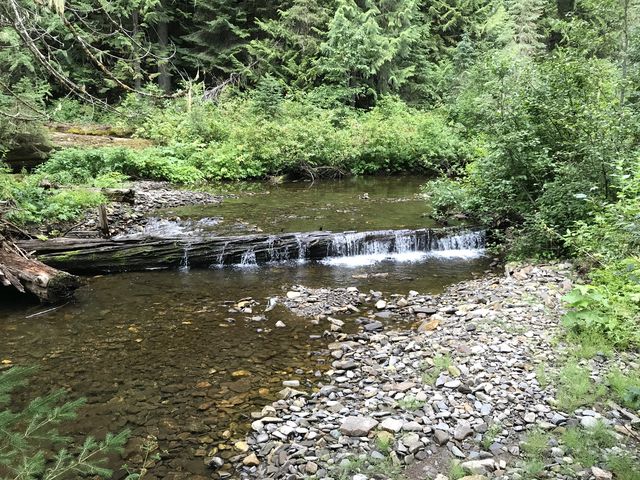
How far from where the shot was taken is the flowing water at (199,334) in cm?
464

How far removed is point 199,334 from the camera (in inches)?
259

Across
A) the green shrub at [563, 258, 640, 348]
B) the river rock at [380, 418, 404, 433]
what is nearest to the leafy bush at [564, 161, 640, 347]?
the green shrub at [563, 258, 640, 348]

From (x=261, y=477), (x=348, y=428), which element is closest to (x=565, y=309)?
(x=348, y=428)

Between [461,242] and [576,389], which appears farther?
[461,242]

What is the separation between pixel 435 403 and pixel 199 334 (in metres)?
3.67

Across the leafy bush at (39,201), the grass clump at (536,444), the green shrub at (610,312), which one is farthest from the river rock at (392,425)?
the leafy bush at (39,201)

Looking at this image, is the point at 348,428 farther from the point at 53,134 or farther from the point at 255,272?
the point at 53,134

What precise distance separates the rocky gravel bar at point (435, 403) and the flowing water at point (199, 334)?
1.54 ft

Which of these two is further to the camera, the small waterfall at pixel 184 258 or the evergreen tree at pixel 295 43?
the evergreen tree at pixel 295 43

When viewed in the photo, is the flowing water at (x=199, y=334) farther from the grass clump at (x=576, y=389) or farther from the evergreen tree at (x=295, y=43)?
the evergreen tree at (x=295, y=43)

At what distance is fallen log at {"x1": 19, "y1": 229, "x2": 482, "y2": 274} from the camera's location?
871 centimetres

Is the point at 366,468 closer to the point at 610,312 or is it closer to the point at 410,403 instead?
the point at 410,403

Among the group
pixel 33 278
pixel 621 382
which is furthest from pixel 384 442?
pixel 33 278

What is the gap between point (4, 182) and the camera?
10.1 m
